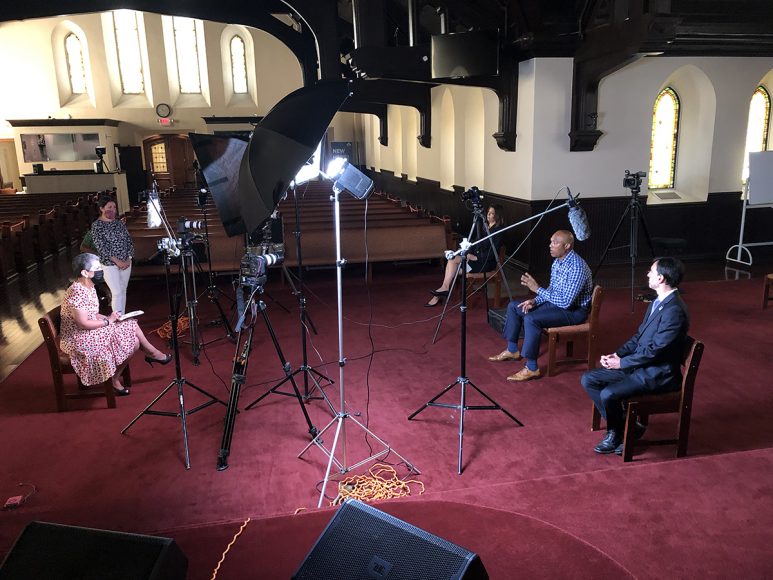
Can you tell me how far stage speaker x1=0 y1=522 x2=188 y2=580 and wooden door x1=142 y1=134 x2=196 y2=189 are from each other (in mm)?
18120

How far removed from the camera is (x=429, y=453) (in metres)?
3.57

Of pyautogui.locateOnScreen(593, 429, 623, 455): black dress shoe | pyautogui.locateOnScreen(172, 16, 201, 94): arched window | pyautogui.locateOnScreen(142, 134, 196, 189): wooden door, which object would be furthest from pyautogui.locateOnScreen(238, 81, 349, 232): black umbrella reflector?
pyautogui.locateOnScreen(172, 16, 201, 94): arched window

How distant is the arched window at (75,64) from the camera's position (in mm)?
17922

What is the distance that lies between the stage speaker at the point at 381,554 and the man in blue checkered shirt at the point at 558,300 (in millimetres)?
2969

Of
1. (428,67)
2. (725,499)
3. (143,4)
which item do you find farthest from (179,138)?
(725,499)

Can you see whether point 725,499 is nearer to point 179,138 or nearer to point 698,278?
point 698,278

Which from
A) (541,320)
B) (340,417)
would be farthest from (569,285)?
(340,417)

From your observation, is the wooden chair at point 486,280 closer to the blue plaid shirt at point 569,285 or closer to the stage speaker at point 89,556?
the blue plaid shirt at point 569,285

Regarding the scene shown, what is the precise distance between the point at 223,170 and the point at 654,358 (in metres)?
2.58

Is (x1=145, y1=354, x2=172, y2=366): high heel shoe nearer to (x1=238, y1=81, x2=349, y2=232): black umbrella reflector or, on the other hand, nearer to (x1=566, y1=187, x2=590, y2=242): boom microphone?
(x1=238, y1=81, x2=349, y2=232): black umbrella reflector

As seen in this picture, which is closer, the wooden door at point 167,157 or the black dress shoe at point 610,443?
the black dress shoe at point 610,443

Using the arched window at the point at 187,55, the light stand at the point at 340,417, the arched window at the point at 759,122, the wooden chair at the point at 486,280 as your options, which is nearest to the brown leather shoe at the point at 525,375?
the light stand at the point at 340,417

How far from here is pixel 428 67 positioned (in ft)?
24.9

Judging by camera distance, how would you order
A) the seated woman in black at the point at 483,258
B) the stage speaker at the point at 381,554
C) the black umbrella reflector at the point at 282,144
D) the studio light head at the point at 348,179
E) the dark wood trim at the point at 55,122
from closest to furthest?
the stage speaker at the point at 381,554 → the black umbrella reflector at the point at 282,144 → the studio light head at the point at 348,179 → the seated woman in black at the point at 483,258 → the dark wood trim at the point at 55,122
